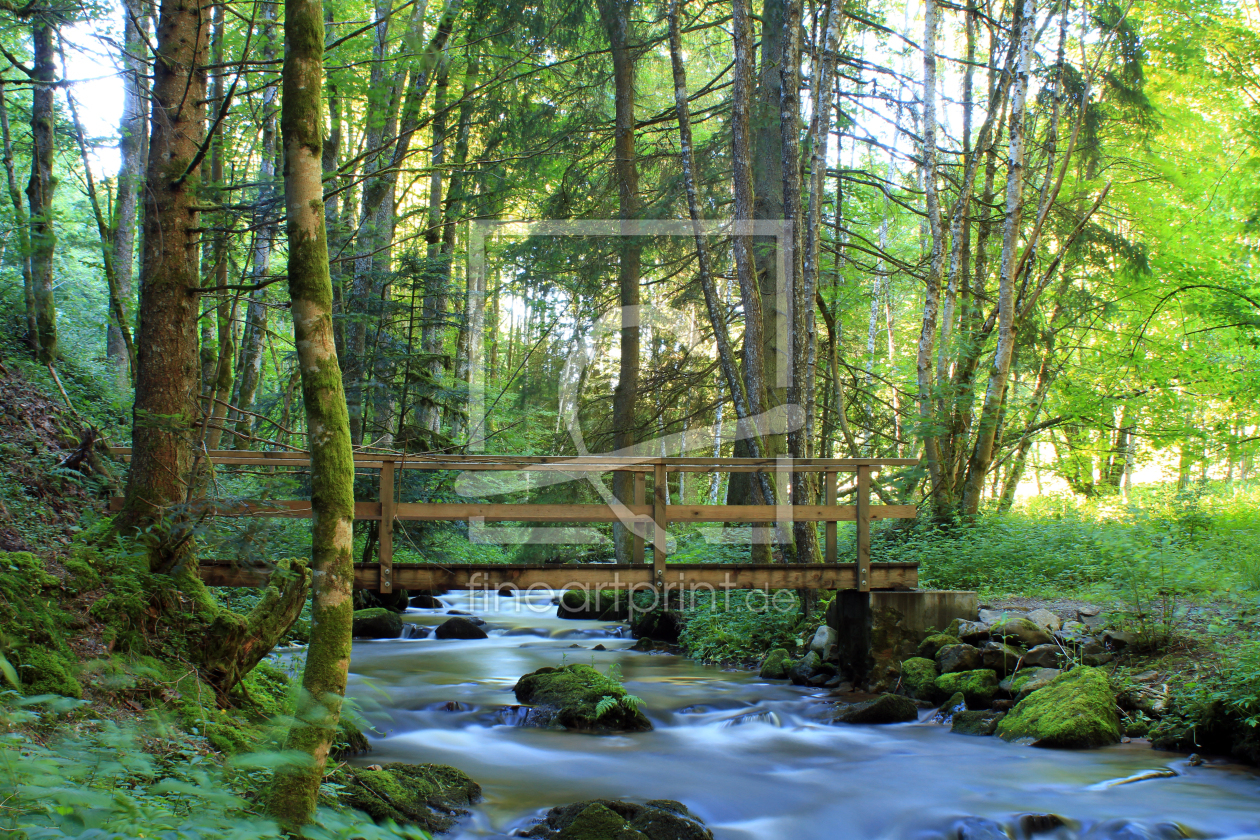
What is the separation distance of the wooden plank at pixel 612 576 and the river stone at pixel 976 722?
5.58 ft

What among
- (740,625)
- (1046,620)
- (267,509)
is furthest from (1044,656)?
(267,509)

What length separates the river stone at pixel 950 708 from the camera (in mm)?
7996

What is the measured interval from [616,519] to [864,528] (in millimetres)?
2737

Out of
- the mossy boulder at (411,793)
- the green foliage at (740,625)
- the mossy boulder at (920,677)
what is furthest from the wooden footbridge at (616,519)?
the green foliage at (740,625)

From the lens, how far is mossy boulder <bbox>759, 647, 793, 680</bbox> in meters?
10.0

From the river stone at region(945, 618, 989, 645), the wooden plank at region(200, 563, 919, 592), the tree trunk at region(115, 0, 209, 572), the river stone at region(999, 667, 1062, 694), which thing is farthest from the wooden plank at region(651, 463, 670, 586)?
the tree trunk at region(115, 0, 209, 572)

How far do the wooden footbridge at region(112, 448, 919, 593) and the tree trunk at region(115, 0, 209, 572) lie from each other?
1.44m

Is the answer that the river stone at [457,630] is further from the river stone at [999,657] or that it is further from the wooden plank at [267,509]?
the river stone at [999,657]

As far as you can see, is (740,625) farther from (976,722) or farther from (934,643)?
(976,722)

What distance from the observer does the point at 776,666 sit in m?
10.1

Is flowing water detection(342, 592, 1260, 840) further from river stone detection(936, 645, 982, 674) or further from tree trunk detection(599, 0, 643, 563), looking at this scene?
tree trunk detection(599, 0, 643, 563)

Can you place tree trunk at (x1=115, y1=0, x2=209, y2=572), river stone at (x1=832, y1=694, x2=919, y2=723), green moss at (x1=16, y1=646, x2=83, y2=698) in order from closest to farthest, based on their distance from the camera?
green moss at (x1=16, y1=646, x2=83, y2=698) → tree trunk at (x1=115, y1=0, x2=209, y2=572) → river stone at (x1=832, y1=694, x2=919, y2=723)

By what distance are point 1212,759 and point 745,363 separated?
631cm

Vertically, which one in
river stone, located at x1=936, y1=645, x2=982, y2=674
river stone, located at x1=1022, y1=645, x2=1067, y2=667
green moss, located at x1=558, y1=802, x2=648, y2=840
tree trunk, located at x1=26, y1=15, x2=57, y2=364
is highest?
tree trunk, located at x1=26, y1=15, x2=57, y2=364
